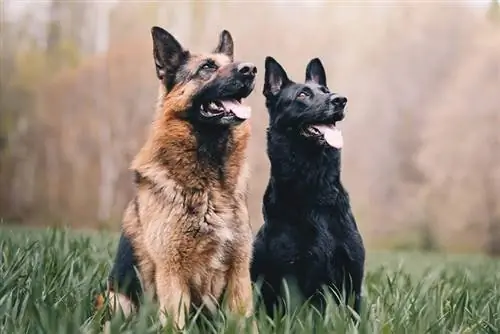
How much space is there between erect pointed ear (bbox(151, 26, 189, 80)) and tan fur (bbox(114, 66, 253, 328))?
82 mm

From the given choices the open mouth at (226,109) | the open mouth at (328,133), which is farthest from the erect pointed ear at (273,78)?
the open mouth at (226,109)

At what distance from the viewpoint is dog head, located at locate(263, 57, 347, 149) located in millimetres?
2645

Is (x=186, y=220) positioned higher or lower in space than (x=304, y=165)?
lower

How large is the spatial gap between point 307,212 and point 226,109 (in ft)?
1.62

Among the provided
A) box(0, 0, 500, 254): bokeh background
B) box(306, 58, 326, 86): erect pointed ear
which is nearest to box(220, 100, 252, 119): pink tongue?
box(306, 58, 326, 86): erect pointed ear

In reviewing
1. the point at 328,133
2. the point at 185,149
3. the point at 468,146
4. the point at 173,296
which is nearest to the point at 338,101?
the point at 328,133

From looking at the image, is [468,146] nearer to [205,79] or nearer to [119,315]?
[205,79]

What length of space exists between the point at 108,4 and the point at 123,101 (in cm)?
66

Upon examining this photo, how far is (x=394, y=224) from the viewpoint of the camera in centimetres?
445

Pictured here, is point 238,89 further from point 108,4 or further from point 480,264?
point 480,264

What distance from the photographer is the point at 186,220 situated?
2475 mm

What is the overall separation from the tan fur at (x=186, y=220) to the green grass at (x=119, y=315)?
0.11 metres

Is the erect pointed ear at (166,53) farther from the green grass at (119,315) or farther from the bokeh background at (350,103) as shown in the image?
the bokeh background at (350,103)

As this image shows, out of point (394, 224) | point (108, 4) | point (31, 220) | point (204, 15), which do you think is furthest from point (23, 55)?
point (394, 224)
